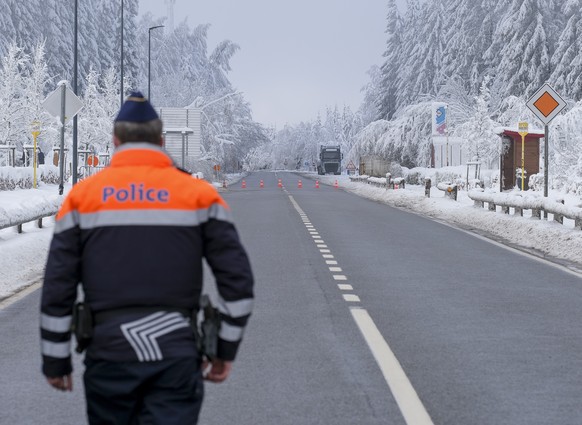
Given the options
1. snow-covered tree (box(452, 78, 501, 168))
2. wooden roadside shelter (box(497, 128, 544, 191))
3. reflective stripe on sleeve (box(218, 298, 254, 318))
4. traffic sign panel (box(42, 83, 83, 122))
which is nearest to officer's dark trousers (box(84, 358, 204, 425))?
reflective stripe on sleeve (box(218, 298, 254, 318))

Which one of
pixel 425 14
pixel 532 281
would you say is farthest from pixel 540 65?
pixel 532 281

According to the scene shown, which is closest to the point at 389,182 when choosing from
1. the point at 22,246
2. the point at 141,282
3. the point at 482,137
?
the point at 482,137

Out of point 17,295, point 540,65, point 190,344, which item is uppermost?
point 540,65

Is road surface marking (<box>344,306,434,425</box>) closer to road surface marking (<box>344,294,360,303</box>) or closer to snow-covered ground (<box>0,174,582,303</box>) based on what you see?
road surface marking (<box>344,294,360,303</box>)

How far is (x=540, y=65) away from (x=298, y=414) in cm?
6637

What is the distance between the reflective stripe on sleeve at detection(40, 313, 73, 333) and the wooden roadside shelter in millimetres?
37072

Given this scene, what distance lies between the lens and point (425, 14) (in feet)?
326

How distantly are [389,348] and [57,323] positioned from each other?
212 inches

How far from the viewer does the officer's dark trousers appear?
11.9 ft

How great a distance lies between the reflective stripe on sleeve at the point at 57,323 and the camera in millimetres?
3732

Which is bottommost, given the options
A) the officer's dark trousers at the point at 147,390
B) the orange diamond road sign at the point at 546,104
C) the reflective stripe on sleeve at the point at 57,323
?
the officer's dark trousers at the point at 147,390

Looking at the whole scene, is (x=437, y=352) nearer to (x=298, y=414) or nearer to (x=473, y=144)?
(x=298, y=414)

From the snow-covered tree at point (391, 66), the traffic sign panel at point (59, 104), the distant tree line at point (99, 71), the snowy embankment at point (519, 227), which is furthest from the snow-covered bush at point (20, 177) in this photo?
the snow-covered tree at point (391, 66)

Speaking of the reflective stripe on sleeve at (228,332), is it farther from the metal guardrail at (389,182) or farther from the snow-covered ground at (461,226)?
the metal guardrail at (389,182)
